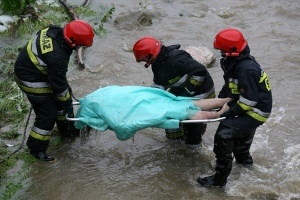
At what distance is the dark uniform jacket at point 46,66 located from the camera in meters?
5.28

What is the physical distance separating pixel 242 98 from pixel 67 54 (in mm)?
2158

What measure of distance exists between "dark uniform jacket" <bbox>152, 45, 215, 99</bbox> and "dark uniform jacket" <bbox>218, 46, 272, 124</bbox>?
0.55m

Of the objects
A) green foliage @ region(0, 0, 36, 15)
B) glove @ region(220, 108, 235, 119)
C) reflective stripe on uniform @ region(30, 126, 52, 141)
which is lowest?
green foliage @ region(0, 0, 36, 15)

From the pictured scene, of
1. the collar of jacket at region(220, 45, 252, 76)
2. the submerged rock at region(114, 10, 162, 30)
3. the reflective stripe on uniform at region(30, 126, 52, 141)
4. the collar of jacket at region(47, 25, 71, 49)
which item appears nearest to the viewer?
the collar of jacket at region(220, 45, 252, 76)

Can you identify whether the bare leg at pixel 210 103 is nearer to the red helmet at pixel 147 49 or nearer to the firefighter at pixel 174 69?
the firefighter at pixel 174 69

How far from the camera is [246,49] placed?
4965 millimetres

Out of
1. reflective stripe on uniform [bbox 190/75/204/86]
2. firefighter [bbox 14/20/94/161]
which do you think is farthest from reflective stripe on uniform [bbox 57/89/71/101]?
reflective stripe on uniform [bbox 190/75/204/86]

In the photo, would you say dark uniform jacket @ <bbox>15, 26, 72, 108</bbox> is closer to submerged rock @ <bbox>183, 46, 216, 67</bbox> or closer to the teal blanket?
the teal blanket

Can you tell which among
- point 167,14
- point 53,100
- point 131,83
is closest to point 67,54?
point 53,100

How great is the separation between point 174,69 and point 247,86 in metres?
1.14

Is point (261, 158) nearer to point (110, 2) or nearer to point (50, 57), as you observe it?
point (50, 57)

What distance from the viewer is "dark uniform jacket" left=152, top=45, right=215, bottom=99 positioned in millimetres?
5594

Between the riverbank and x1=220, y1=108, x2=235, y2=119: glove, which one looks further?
the riverbank

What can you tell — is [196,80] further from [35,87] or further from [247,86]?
[35,87]
